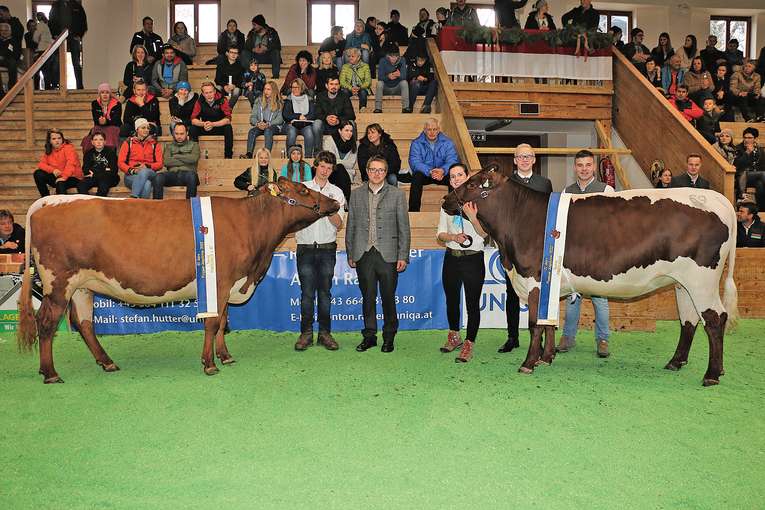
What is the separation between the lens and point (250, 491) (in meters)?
3.58

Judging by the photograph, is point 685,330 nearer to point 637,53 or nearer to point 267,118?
point 267,118

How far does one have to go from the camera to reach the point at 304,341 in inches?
277

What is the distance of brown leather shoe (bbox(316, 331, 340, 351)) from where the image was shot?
23.0 ft

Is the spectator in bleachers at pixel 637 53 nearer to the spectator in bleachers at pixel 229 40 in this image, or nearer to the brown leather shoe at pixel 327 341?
the spectator in bleachers at pixel 229 40

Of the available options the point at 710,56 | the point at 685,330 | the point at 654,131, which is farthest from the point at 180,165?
the point at 710,56

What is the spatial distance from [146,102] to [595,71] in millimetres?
8204

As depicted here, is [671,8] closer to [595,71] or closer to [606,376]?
[595,71]

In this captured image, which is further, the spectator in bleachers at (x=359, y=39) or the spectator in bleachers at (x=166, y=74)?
the spectator in bleachers at (x=359, y=39)

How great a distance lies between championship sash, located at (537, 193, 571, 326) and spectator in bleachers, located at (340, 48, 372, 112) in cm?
689

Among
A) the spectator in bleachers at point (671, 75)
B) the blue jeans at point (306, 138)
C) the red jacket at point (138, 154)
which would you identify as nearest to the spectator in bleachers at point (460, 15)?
the spectator in bleachers at point (671, 75)

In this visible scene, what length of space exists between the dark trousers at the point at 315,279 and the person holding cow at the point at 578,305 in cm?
232

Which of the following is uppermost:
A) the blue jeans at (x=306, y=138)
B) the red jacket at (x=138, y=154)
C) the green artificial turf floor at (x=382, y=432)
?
the blue jeans at (x=306, y=138)

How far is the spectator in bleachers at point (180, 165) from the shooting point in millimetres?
9711

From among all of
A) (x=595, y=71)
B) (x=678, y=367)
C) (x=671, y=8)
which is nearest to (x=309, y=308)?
Result: (x=678, y=367)
